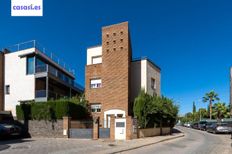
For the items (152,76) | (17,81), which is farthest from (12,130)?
(152,76)

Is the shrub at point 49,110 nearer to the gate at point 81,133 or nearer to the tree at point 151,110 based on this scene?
the gate at point 81,133

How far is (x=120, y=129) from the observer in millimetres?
21547

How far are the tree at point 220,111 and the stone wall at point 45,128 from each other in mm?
53093

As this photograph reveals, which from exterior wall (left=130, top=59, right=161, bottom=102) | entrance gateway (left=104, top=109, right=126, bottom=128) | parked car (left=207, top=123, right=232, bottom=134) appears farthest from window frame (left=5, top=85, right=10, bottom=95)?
parked car (left=207, top=123, right=232, bottom=134)

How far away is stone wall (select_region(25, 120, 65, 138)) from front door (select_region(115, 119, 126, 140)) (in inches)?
186

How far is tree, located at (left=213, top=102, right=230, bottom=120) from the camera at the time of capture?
6706cm

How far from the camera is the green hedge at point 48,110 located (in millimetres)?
24203

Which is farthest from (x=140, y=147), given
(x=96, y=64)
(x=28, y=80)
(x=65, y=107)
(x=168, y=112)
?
(x=28, y=80)

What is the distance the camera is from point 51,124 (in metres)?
24.0

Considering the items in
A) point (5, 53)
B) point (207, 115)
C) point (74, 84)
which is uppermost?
point (5, 53)

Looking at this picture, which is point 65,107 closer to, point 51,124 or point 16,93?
Result: point 51,124

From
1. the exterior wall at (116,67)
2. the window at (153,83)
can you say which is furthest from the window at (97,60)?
the window at (153,83)

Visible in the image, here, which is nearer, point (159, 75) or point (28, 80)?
point (28, 80)

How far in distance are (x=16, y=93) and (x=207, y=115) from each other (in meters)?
62.2
